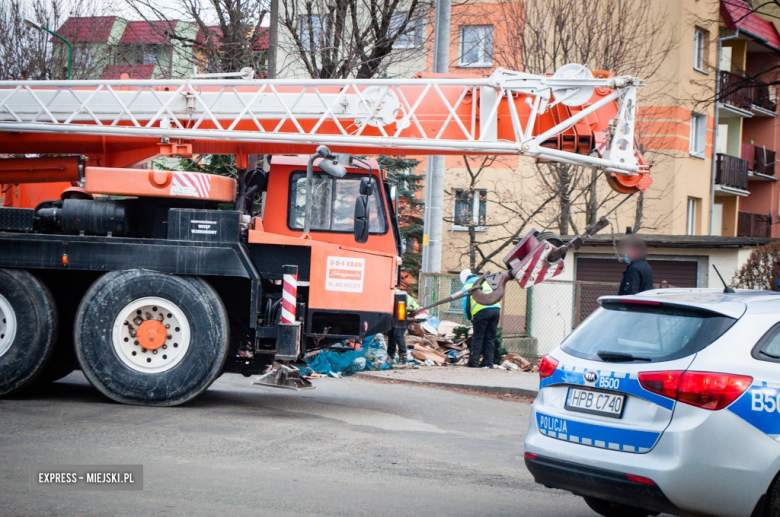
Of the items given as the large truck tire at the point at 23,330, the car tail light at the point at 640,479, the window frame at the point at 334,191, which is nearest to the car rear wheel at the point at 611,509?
the car tail light at the point at 640,479

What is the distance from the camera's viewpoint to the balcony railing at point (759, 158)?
36625 mm

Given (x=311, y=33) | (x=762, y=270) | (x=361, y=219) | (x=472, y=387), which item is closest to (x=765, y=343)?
(x=361, y=219)

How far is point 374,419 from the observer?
9164mm

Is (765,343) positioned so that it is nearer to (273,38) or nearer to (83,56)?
(273,38)

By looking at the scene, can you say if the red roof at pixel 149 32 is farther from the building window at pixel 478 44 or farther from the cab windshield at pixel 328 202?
the cab windshield at pixel 328 202

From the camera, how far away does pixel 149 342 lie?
8875 millimetres

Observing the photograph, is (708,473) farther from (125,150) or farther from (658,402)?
(125,150)

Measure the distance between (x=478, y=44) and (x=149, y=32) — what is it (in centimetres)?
872

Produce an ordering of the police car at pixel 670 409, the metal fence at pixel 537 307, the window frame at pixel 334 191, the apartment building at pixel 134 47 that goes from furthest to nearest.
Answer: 1. the apartment building at pixel 134 47
2. the metal fence at pixel 537 307
3. the window frame at pixel 334 191
4. the police car at pixel 670 409

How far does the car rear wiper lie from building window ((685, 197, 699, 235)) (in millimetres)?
26525

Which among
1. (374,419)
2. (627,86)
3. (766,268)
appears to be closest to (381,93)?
(627,86)

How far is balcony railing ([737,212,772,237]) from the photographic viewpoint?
36.7 metres

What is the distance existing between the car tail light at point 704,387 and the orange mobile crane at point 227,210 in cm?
503

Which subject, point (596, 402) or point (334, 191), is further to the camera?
point (334, 191)
